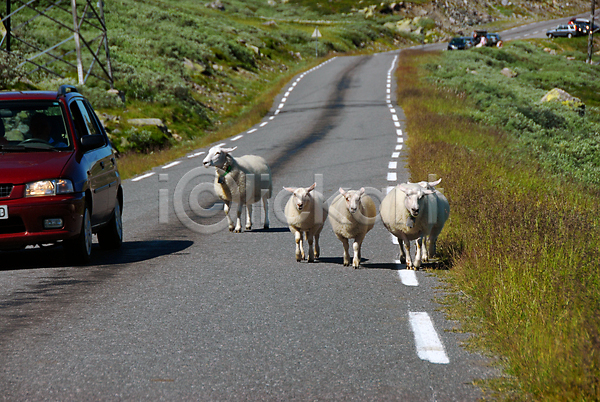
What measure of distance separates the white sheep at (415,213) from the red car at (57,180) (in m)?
3.58

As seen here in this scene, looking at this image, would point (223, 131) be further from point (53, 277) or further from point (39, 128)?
point (53, 277)

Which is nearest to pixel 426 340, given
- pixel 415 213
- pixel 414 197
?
pixel 415 213

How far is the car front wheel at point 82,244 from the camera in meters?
8.19

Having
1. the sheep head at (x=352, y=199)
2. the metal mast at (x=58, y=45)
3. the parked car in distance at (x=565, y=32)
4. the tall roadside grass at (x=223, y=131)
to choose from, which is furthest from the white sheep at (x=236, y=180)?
the parked car in distance at (x=565, y=32)

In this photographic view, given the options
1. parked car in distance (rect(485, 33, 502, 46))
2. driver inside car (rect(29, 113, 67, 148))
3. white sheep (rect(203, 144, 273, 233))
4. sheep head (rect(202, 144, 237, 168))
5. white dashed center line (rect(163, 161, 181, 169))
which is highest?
parked car in distance (rect(485, 33, 502, 46))

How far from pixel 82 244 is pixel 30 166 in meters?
1.11

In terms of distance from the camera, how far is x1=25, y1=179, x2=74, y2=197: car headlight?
7715 mm

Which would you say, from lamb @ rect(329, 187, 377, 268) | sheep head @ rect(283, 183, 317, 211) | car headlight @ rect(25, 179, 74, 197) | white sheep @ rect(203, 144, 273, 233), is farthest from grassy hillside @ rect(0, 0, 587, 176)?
lamb @ rect(329, 187, 377, 268)

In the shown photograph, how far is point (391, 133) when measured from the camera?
23.7m

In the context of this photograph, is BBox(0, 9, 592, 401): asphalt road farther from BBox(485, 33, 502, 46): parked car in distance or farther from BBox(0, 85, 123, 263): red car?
BBox(485, 33, 502, 46): parked car in distance

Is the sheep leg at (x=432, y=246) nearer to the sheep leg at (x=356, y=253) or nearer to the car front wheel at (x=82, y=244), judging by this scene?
the sheep leg at (x=356, y=253)

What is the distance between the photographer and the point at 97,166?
8844mm

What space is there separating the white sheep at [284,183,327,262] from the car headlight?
2544mm

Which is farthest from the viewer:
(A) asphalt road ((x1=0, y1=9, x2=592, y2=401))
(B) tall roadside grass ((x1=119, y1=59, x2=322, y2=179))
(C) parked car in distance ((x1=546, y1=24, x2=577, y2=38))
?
(C) parked car in distance ((x1=546, y1=24, x2=577, y2=38))
